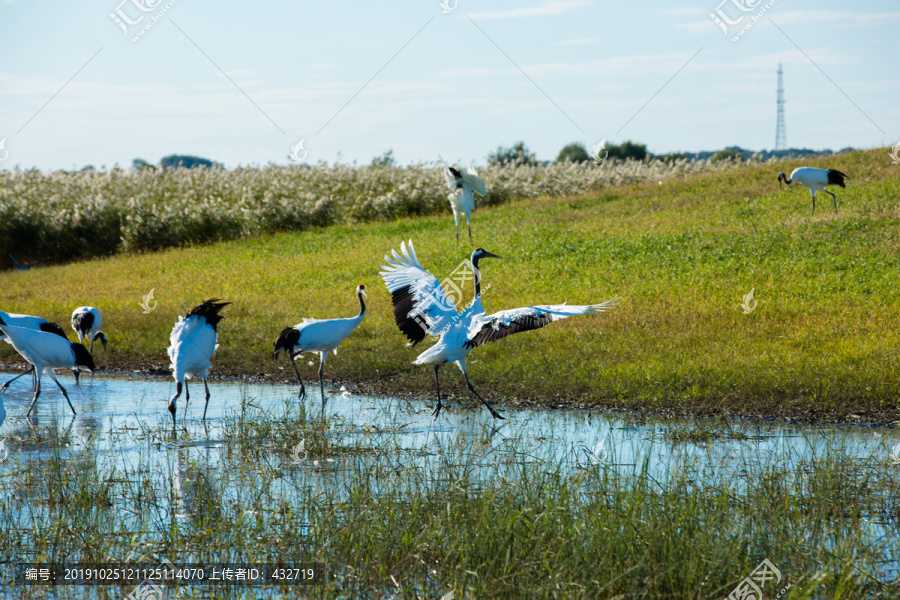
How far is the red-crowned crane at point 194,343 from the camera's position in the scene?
870 centimetres

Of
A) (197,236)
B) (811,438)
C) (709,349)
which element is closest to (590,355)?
(709,349)

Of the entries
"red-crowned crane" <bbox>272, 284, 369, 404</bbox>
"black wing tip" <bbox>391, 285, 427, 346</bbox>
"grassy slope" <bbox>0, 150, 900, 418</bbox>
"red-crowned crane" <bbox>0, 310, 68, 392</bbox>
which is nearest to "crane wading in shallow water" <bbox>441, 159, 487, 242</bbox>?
"grassy slope" <bbox>0, 150, 900, 418</bbox>

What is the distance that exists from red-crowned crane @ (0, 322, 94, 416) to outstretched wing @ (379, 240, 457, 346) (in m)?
3.60

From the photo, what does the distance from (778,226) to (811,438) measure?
10.2 m

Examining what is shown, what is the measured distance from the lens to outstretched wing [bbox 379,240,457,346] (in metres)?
8.56

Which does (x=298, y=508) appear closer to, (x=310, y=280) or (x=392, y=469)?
(x=392, y=469)

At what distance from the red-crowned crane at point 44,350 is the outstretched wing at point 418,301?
3.60 m

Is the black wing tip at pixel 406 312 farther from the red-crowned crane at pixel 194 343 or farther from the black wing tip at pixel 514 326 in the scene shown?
the red-crowned crane at pixel 194 343

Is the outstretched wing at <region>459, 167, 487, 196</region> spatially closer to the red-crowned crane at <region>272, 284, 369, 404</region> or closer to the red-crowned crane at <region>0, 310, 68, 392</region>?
the red-crowned crane at <region>272, 284, 369, 404</region>

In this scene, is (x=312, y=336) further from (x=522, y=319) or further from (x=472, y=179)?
(x=472, y=179)

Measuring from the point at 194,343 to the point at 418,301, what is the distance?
2.42 meters

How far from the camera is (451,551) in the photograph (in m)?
4.42

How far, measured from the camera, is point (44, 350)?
30.0 ft

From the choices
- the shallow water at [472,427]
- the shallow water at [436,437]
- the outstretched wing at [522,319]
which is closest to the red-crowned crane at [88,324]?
the shallow water at [472,427]
